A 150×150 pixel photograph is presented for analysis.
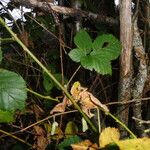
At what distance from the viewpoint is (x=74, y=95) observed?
98cm

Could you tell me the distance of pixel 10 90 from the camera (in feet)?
2.86

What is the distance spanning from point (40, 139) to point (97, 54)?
41 cm

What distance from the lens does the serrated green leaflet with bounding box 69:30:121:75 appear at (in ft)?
3.51

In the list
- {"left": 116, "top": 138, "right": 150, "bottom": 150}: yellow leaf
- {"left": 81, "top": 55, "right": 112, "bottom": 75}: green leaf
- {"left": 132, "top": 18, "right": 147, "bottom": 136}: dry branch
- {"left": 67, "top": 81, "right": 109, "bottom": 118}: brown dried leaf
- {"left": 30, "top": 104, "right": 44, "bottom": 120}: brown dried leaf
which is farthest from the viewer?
{"left": 30, "top": 104, "right": 44, "bottom": 120}: brown dried leaf

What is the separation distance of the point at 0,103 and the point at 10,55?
800 mm

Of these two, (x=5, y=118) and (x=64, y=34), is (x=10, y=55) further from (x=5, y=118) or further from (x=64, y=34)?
(x=5, y=118)

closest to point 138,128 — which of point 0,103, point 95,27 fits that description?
point 95,27

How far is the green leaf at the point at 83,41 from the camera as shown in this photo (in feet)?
3.76

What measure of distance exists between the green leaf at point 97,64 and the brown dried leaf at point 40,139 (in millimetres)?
337

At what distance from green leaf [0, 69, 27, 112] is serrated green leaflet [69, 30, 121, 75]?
27 centimetres

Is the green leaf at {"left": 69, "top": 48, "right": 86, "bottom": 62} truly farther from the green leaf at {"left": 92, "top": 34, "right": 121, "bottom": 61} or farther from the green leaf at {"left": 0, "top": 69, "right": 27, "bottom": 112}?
the green leaf at {"left": 0, "top": 69, "right": 27, "bottom": 112}

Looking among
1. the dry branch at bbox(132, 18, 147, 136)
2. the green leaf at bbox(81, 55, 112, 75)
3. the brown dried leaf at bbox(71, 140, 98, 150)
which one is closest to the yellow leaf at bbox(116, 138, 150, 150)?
the brown dried leaf at bbox(71, 140, 98, 150)

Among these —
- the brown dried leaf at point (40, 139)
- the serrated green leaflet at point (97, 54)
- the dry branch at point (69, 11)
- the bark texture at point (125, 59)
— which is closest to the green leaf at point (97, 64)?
the serrated green leaflet at point (97, 54)

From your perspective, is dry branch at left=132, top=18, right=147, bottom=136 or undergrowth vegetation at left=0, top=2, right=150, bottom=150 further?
dry branch at left=132, top=18, right=147, bottom=136
